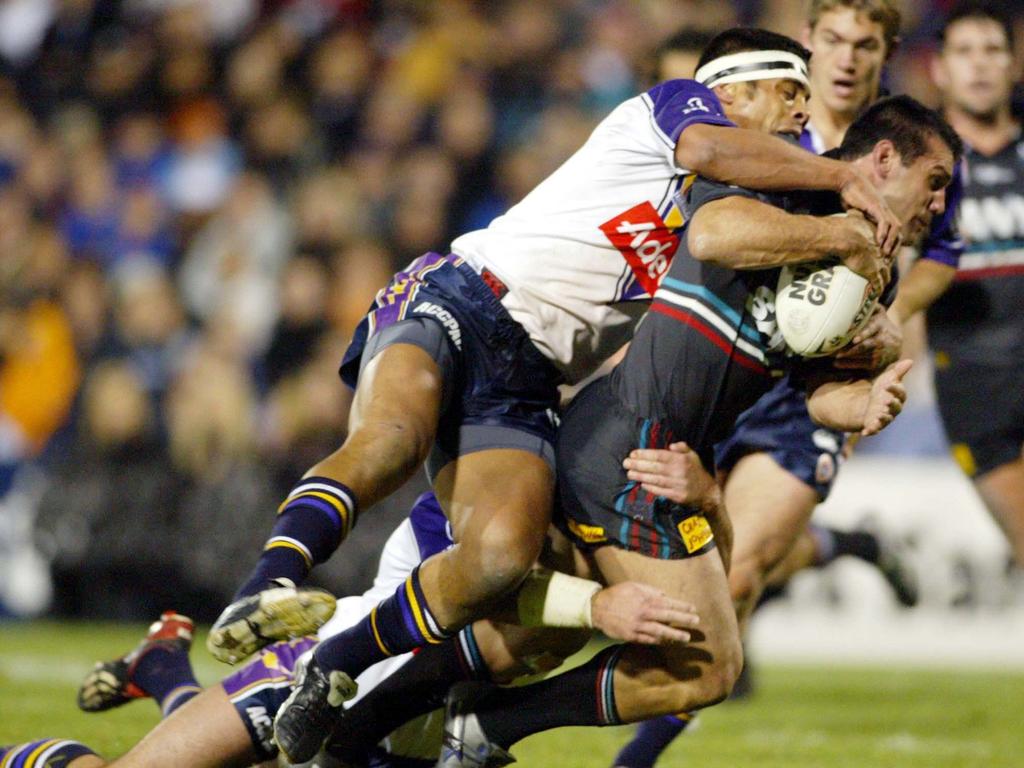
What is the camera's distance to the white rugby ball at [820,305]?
4.53 m

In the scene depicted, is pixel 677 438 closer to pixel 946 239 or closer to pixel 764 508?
pixel 764 508

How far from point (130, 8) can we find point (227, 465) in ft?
19.2

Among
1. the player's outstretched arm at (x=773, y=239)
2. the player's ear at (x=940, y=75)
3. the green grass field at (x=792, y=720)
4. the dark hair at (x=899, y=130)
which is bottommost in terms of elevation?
the green grass field at (x=792, y=720)

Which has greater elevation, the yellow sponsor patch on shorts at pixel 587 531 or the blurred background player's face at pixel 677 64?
the blurred background player's face at pixel 677 64

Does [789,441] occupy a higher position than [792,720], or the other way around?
[789,441]

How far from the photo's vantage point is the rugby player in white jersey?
4.43 m

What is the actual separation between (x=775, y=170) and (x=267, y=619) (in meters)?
1.92

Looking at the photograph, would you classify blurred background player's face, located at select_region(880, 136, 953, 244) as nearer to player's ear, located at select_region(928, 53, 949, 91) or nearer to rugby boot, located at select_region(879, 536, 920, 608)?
player's ear, located at select_region(928, 53, 949, 91)

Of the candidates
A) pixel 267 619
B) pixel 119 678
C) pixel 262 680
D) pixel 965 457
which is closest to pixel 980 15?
pixel 965 457

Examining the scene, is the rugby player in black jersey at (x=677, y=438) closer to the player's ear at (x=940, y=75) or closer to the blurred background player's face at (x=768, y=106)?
the blurred background player's face at (x=768, y=106)

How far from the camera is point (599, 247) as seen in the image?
4969 mm

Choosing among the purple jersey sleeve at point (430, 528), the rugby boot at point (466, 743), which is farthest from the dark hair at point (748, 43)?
the rugby boot at point (466, 743)

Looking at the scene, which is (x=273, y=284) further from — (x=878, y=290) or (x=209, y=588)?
(x=878, y=290)

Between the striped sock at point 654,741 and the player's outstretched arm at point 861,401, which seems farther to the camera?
the striped sock at point 654,741
